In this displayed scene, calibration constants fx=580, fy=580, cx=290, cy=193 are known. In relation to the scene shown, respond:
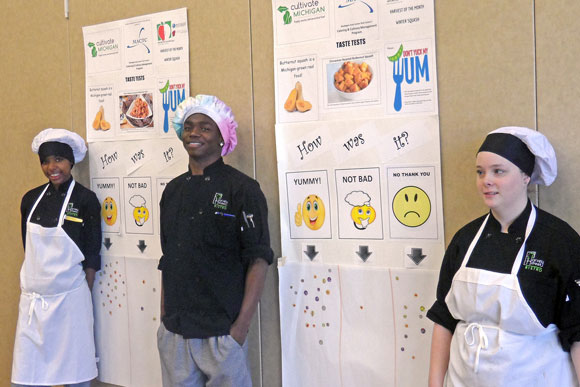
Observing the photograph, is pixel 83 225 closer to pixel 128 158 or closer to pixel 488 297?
pixel 128 158

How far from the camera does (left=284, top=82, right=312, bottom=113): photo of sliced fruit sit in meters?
2.21

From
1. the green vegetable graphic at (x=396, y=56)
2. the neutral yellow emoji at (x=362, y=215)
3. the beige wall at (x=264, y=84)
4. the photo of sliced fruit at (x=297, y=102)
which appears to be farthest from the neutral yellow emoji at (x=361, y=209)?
the green vegetable graphic at (x=396, y=56)

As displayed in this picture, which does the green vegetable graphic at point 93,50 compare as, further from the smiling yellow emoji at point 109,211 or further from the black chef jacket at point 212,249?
the black chef jacket at point 212,249

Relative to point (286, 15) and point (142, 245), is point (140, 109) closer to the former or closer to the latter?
point (142, 245)

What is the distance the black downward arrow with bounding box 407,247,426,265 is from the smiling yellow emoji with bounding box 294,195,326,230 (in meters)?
0.36

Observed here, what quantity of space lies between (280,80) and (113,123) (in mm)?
908

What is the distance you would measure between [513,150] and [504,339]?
53cm

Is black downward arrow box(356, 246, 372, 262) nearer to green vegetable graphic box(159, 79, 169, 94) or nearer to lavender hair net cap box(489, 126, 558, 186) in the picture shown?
lavender hair net cap box(489, 126, 558, 186)

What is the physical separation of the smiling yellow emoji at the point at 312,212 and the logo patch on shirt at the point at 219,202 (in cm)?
29

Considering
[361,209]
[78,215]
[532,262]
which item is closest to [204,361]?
[361,209]

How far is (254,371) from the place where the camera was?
2.36 meters

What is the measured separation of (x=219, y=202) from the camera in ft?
6.93

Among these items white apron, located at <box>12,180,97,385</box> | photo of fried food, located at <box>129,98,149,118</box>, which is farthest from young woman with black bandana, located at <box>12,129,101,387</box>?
photo of fried food, located at <box>129,98,149,118</box>

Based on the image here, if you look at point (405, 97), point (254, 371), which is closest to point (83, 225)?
point (254, 371)
